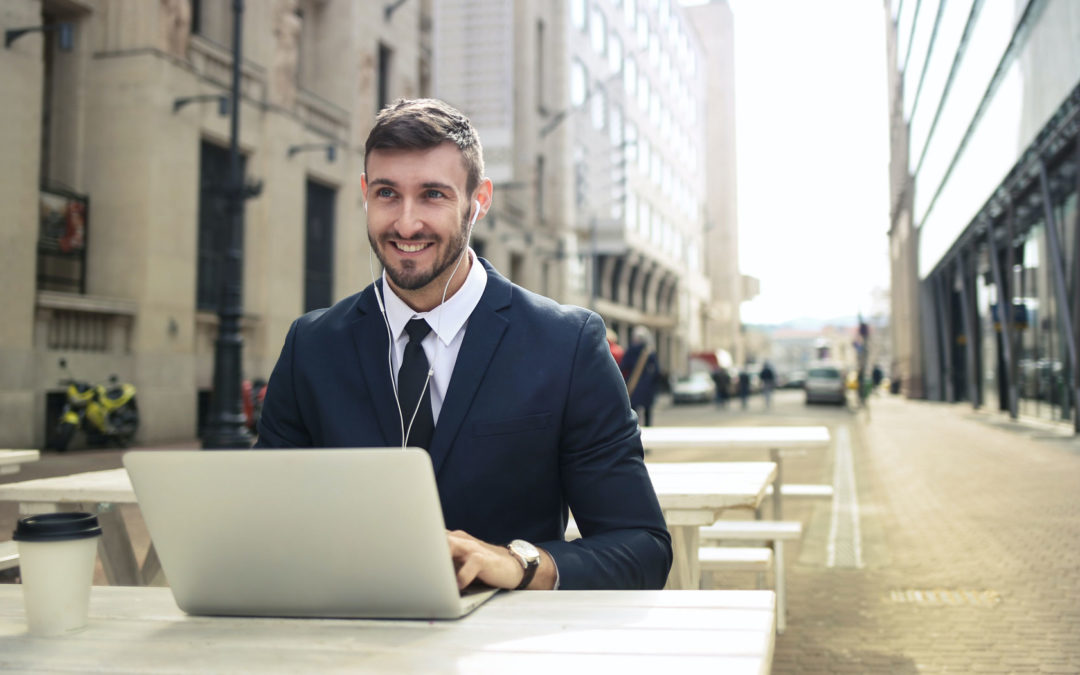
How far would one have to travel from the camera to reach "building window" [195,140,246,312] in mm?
18969

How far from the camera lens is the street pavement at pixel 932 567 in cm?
445

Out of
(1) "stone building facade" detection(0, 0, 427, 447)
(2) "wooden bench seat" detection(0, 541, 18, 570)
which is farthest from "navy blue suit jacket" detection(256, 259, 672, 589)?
(1) "stone building facade" detection(0, 0, 427, 447)

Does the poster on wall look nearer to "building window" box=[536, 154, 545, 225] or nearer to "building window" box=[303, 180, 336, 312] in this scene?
"building window" box=[303, 180, 336, 312]

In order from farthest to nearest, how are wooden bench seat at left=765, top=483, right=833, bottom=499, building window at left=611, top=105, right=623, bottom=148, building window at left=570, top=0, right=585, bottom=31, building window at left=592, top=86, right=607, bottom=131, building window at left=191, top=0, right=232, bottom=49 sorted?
building window at left=611, top=105, right=623, bottom=148
building window at left=592, top=86, right=607, bottom=131
building window at left=570, top=0, right=585, bottom=31
building window at left=191, top=0, right=232, bottom=49
wooden bench seat at left=765, top=483, right=833, bottom=499

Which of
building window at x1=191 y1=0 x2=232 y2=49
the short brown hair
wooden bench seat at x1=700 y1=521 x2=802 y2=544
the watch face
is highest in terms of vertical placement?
building window at x1=191 y1=0 x2=232 y2=49

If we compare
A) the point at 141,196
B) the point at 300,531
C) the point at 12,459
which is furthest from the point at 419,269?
the point at 141,196

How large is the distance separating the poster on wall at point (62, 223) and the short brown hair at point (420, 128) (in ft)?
51.6

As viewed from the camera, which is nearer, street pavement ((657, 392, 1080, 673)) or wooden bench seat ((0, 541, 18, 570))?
wooden bench seat ((0, 541, 18, 570))

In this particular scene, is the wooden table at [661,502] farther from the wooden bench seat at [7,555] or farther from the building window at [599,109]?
the building window at [599,109]

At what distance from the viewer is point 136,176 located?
1709cm

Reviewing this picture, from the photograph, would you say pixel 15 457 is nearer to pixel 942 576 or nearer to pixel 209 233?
pixel 942 576

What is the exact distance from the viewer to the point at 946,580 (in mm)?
6000

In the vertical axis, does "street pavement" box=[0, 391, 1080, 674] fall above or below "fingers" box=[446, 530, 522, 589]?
below

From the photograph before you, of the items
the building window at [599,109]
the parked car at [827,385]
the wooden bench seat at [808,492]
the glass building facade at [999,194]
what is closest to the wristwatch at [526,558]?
the wooden bench seat at [808,492]
